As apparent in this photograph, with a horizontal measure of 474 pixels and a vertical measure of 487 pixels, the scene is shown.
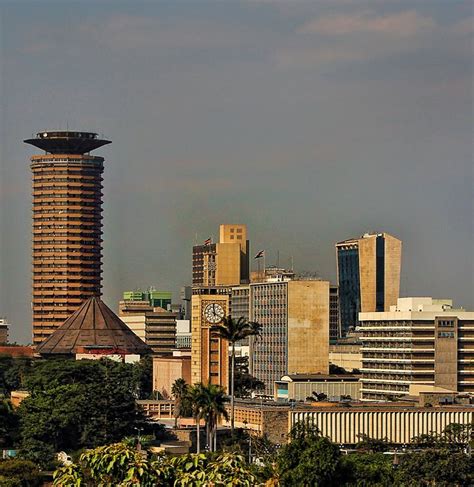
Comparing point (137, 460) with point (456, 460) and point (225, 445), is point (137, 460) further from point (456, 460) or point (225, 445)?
point (225, 445)

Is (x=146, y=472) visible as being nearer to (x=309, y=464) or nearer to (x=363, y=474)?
(x=309, y=464)

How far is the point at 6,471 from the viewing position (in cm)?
15150

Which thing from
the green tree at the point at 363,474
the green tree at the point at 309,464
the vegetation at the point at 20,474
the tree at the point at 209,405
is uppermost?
the tree at the point at 209,405

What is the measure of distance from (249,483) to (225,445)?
120 metres

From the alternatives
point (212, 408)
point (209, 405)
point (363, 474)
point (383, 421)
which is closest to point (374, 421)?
point (383, 421)

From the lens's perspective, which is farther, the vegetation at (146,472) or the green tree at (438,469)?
the green tree at (438,469)

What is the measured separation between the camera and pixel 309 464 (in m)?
122

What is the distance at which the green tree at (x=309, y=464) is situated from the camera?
4715 inches

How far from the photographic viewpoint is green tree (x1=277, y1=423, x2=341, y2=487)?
393 feet

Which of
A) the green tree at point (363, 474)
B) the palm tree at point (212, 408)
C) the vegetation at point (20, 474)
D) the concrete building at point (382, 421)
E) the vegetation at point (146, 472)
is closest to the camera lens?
the vegetation at point (146, 472)

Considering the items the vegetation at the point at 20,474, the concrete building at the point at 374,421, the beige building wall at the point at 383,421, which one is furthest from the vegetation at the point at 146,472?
the beige building wall at the point at 383,421

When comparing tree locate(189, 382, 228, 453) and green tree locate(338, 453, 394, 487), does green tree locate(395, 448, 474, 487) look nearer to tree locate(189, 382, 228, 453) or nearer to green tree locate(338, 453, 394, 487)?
green tree locate(338, 453, 394, 487)

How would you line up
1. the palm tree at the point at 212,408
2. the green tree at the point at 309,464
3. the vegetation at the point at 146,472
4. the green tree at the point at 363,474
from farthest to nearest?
the palm tree at the point at 212,408, the green tree at the point at 363,474, the green tree at the point at 309,464, the vegetation at the point at 146,472

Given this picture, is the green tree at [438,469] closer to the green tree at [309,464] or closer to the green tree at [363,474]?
the green tree at [363,474]
